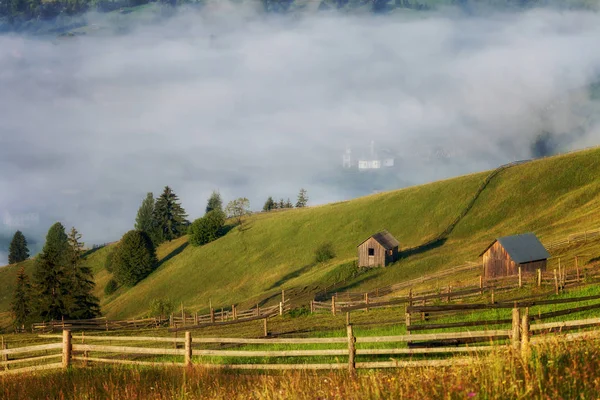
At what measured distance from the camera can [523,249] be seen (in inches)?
2304

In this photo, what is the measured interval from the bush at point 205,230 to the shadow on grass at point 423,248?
4894 cm

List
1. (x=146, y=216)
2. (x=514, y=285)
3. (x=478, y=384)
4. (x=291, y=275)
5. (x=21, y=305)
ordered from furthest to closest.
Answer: (x=146, y=216) → (x=291, y=275) → (x=21, y=305) → (x=514, y=285) → (x=478, y=384)

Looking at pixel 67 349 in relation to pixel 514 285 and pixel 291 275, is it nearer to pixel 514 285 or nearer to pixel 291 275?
pixel 514 285

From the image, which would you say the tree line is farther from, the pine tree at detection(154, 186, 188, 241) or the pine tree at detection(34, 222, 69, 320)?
the pine tree at detection(154, 186, 188, 241)

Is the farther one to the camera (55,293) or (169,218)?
(169,218)

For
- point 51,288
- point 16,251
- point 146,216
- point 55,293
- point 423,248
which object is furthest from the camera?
point 16,251

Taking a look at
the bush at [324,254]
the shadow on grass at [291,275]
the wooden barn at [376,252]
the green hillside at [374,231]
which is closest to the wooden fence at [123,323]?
the green hillside at [374,231]

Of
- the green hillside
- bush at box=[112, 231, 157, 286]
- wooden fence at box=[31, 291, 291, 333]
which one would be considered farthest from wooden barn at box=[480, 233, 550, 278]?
bush at box=[112, 231, 157, 286]

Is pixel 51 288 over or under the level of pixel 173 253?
under

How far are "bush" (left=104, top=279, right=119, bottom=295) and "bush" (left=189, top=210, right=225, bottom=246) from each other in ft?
55.5

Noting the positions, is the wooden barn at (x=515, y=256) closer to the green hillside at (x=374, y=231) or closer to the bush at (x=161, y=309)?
the green hillside at (x=374, y=231)

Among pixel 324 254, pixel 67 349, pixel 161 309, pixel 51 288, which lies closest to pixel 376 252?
pixel 324 254

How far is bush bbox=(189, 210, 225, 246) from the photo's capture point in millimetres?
125125

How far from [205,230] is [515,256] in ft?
257
